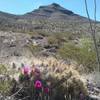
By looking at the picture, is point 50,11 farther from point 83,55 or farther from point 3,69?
point 3,69

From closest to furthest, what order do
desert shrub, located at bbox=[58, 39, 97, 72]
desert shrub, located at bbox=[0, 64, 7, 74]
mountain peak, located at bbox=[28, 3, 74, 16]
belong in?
desert shrub, located at bbox=[0, 64, 7, 74] → desert shrub, located at bbox=[58, 39, 97, 72] → mountain peak, located at bbox=[28, 3, 74, 16]

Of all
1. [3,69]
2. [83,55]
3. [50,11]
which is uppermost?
[50,11]

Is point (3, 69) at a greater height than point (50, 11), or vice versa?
point (50, 11)

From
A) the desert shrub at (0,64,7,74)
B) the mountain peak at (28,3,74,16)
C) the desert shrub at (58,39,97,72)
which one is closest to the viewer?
the desert shrub at (0,64,7,74)

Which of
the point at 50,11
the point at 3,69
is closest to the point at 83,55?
the point at 3,69

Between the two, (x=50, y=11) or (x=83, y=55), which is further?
(x=50, y=11)

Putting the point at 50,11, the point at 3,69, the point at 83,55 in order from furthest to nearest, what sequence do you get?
the point at 50,11
the point at 83,55
the point at 3,69

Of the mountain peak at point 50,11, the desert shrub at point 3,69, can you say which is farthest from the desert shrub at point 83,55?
the mountain peak at point 50,11

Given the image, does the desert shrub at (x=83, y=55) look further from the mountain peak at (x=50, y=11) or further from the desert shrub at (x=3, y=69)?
the mountain peak at (x=50, y=11)

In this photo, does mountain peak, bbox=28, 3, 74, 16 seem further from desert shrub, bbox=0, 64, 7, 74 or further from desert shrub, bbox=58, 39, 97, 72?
desert shrub, bbox=0, 64, 7, 74

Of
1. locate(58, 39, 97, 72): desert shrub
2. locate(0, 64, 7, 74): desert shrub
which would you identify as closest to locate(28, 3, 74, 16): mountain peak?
locate(58, 39, 97, 72): desert shrub

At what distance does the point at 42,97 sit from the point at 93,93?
1.68 metres

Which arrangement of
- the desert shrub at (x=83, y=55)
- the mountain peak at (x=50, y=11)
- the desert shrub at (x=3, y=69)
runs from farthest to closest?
the mountain peak at (x=50, y=11) → the desert shrub at (x=83, y=55) → the desert shrub at (x=3, y=69)

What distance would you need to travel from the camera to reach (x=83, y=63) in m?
14.5
